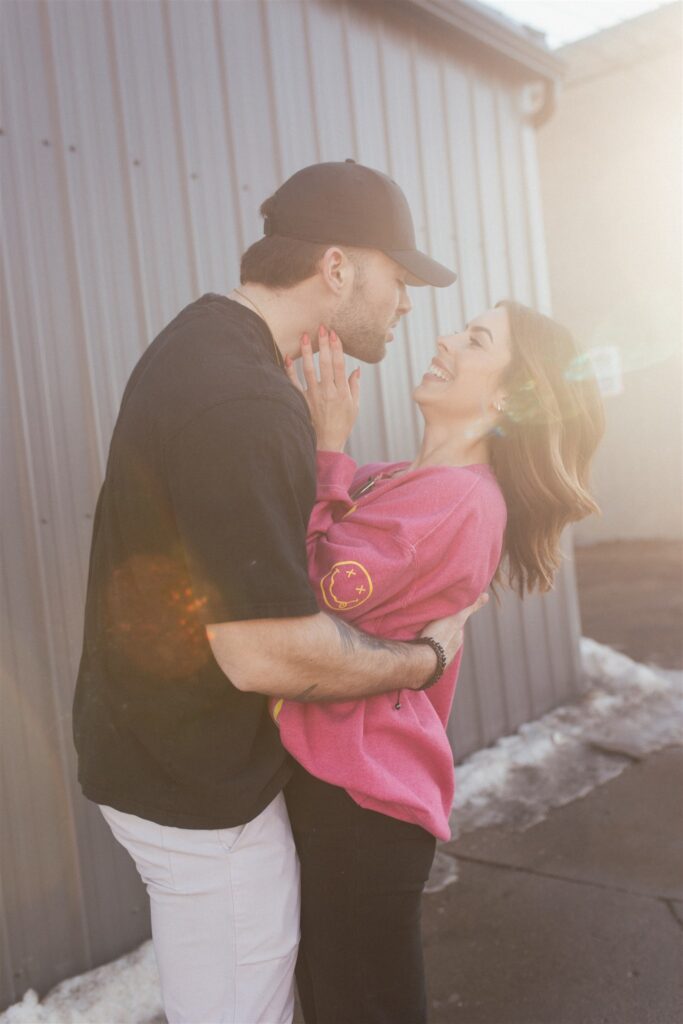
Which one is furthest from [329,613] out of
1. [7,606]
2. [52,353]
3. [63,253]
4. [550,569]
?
[63,253]

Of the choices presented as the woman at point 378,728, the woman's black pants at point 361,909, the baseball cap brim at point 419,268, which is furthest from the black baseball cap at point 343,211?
the woman's black pants at point 361,909

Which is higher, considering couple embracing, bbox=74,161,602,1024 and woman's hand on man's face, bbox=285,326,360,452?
woman's hand on man's face, bbox=285,326,360,452

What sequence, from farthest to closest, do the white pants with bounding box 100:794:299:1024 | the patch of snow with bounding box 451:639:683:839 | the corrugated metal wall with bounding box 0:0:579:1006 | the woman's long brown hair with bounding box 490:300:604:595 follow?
the patch of snow with bounding box 451:639:683:839
the corrugated metal wall with bounding box 0:0:579:1006
the woman's long brown hair with bounding box 490:300:604:595
the white pants with bounding box 100:794:299:1024

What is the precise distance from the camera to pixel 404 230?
6.06ft

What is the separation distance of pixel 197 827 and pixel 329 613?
0.43 meters

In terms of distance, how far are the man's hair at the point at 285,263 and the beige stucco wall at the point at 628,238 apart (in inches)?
384

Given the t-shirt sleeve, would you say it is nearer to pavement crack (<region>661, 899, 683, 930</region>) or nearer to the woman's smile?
the woman's smile

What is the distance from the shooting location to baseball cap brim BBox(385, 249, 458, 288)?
71.9 inches

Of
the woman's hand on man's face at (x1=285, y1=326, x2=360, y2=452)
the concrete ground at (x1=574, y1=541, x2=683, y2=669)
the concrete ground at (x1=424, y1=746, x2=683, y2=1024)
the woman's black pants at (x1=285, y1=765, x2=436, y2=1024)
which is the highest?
the woman's hand on man's face at (x1=285, y1=326, x2=360, y2=452)

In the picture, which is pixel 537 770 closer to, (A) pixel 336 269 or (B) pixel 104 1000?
(B) pixel 104 1000

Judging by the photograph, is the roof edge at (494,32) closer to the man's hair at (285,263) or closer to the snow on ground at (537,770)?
the man's hair at (285,263)

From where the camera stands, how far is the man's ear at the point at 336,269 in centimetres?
176

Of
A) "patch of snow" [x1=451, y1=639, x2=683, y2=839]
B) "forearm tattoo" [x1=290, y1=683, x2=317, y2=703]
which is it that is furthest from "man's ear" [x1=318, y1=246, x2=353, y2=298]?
"patch of snow" [x1=451, y1=639, x2=683, y2=839]

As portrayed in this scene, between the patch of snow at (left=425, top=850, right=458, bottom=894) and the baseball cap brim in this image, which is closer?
the baseball cap brim
